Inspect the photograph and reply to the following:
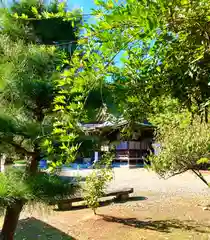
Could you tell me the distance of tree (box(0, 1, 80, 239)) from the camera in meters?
2.26

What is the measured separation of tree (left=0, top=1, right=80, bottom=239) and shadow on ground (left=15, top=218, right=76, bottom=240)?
1.64 metres

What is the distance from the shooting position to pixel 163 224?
4.60 m

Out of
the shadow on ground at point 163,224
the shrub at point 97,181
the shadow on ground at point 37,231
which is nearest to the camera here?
the shadow on ground at point 37,231

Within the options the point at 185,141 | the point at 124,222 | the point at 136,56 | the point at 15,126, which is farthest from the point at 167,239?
the point at 136,56

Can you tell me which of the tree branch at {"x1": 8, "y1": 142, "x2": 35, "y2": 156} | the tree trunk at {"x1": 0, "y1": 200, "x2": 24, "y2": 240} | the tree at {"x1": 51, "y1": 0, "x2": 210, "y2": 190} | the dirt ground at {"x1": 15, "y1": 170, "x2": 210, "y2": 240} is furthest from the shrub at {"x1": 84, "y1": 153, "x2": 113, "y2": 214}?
the tree at {"x1": 51, "y1": 0, "x2": 210, "y2": 190}

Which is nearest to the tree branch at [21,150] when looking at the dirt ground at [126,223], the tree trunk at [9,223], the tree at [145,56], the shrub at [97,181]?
the tree trunk at [9,223]

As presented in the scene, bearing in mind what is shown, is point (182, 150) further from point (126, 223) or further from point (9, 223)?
point (9, 223)

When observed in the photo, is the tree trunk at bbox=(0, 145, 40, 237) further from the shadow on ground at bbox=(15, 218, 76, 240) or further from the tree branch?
the shadow on ground at bbox=(15, 218, 76, 240)

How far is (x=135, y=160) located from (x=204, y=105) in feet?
46.7

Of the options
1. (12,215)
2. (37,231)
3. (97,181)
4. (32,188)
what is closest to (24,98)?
(32,188)

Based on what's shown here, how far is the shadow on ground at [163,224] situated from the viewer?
14.1 feet

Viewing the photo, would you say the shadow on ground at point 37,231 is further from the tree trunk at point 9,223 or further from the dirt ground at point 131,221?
the tree trunk at point 9,223

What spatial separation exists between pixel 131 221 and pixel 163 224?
1.79 ft

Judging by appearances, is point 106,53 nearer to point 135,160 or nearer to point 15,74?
point 15,74
